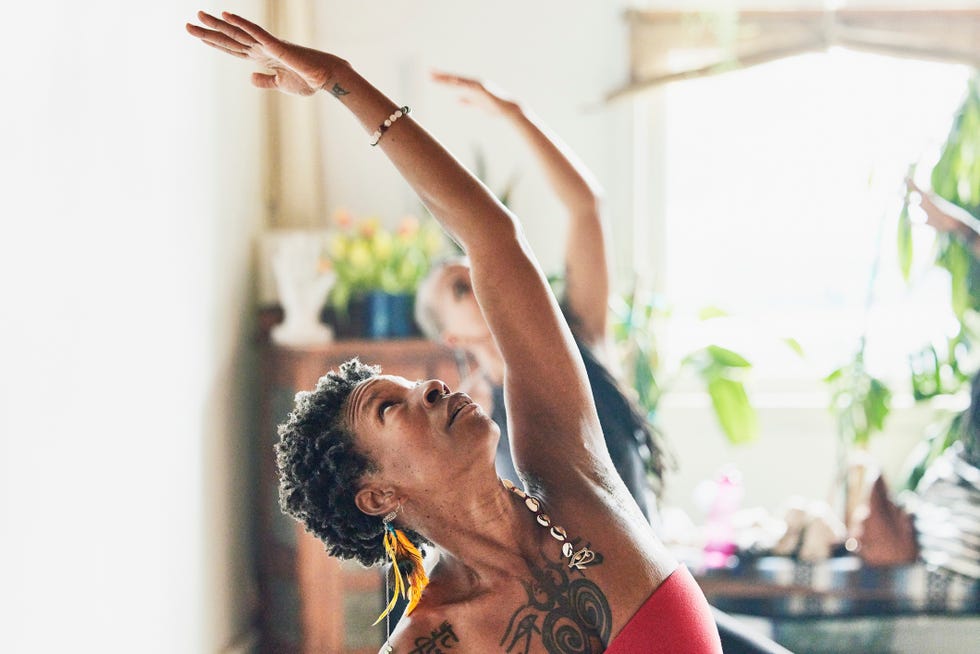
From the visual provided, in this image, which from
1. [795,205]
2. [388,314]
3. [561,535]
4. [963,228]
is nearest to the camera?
[561,535]

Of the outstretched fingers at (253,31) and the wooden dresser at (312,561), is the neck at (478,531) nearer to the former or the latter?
the outstretched fingers at (253,31)

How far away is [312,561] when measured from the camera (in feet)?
10.2

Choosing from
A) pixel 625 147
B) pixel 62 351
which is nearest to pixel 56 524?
pixel 62 351

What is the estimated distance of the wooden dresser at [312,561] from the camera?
3109 millimetres

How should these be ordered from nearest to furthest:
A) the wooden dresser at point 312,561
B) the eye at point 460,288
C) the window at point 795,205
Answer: the eye at point 460,288 → the wooden dresser at point 312,561 → the window at point 795,205

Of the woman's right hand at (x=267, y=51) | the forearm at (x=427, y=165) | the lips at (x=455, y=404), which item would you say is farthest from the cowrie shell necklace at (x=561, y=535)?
the woman's right hand at (x=267, y=51)

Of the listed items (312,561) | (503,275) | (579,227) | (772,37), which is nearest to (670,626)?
(503,275)

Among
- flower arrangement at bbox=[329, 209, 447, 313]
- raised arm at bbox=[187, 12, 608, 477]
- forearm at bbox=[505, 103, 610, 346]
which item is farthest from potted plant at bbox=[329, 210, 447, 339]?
raised arm at bbox=[187, 12, 608, 477]

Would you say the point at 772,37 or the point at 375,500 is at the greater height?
the point at 772,37

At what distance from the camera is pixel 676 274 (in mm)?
3916

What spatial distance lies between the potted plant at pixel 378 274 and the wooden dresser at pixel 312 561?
80mm

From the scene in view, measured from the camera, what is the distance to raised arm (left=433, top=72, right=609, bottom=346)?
1.88 metres

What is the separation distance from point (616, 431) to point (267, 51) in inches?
36.1

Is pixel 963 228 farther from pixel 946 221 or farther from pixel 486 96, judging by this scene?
pixel 486 96
